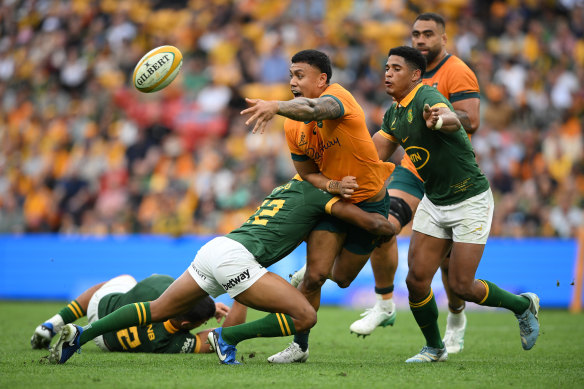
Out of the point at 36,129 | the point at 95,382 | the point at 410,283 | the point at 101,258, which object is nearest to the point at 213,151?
the point at 101,258

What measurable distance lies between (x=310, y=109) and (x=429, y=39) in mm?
2582

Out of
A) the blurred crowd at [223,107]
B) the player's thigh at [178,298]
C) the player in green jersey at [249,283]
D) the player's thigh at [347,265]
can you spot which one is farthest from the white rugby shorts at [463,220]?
the blurred crowd at [223,107]

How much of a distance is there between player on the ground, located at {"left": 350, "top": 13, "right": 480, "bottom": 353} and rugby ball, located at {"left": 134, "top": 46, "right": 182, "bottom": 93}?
2.48 meters

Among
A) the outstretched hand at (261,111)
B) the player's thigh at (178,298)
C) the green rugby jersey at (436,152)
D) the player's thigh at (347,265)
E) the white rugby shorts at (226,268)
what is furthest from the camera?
the player's thigh at (347,265)

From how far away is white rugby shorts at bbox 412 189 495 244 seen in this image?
635 cm

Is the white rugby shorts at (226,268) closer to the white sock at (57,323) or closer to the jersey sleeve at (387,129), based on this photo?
the jersey sleeve at (387,129)

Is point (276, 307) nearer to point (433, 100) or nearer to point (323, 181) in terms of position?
point (323, 181)

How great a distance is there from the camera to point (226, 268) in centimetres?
566

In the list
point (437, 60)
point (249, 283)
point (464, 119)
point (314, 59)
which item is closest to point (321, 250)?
point (249, 283)

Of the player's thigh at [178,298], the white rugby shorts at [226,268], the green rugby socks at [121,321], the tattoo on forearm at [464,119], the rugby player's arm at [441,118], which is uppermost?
the rugby player's arm at [441,118]

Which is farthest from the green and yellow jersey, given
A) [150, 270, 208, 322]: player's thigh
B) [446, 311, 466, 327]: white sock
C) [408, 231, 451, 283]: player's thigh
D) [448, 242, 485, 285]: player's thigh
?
[150, 270, 208, 322]: player's thigh

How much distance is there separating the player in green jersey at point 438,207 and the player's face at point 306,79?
1.97ft

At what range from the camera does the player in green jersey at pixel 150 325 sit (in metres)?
6.73

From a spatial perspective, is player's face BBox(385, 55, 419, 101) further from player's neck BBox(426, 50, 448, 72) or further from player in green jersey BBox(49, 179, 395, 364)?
player's neck BBox(426, 50, 448, 72)
